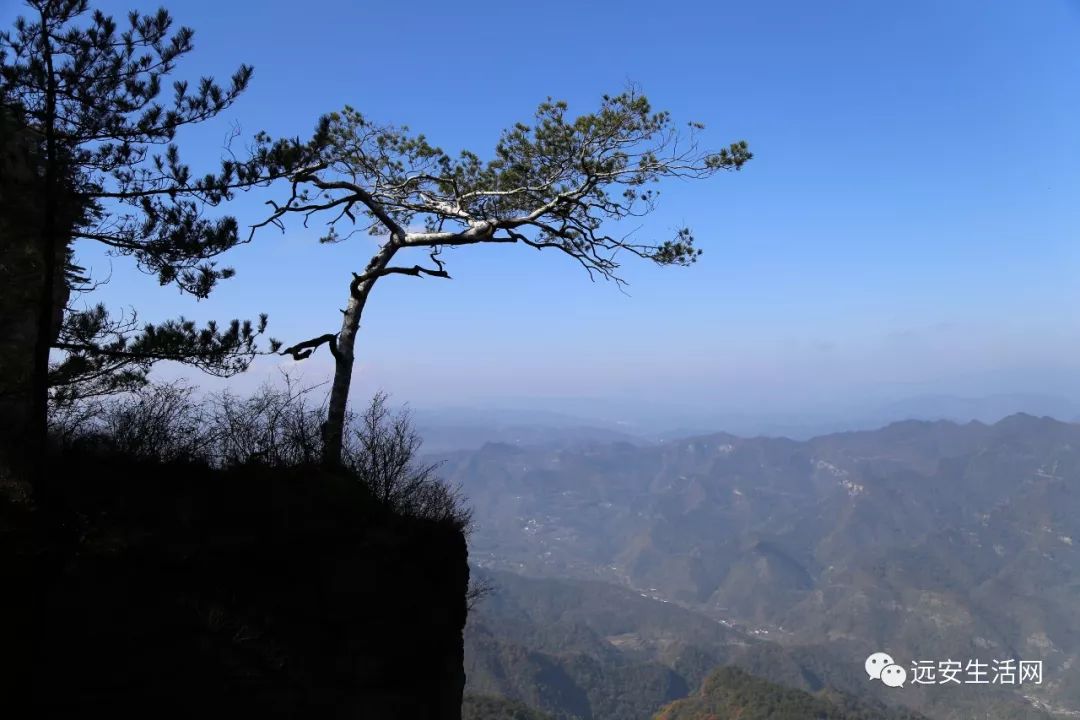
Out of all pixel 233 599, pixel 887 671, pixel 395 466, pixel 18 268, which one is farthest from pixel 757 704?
pixel 18 268

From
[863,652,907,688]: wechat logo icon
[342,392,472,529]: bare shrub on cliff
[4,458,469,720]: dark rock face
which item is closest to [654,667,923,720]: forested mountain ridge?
[863,652,907,688]: wechat logo icon

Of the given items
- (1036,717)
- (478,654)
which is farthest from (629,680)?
(1036,717)

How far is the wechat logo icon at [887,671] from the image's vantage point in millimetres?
138875

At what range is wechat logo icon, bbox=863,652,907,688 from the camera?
456 feet

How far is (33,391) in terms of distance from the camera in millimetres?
7270

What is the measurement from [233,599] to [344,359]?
365cm

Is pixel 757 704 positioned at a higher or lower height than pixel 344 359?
lower

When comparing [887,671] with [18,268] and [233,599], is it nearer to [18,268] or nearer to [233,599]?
[233,599]

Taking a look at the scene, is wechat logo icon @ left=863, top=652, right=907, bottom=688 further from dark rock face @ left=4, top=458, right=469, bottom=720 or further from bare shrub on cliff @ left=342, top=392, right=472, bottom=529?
dark rock face @ left=4, top=458, right=469, bottom=720

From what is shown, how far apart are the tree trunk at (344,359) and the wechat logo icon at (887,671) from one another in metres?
151

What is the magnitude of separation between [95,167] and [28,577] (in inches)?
168

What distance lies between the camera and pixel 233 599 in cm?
736

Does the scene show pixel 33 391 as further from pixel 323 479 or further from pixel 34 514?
pixel 323 479

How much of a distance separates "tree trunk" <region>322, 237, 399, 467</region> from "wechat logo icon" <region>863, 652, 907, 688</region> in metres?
151
